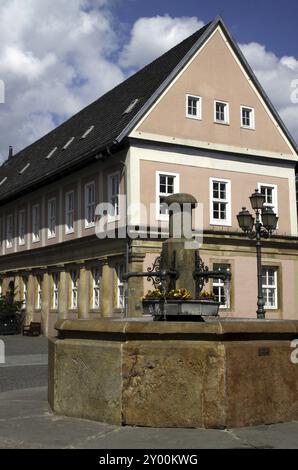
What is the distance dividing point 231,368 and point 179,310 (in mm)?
2509

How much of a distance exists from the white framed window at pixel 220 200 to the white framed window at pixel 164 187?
171 cm

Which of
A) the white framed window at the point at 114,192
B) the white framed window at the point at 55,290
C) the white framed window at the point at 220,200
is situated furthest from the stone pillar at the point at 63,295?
the white framed window at the point at 220,200

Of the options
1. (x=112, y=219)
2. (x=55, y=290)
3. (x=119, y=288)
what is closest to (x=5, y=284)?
(x=55, y=290)

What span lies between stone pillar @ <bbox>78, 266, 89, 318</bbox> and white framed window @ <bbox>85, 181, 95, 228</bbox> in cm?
212

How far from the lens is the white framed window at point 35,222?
109 feet

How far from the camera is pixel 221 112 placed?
27.5 meters

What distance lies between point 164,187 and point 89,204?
3.99 m

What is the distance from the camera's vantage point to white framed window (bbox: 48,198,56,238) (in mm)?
31375

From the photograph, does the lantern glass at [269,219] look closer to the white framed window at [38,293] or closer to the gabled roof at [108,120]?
the gabled roof at [108,120]

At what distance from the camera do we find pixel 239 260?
2675cm

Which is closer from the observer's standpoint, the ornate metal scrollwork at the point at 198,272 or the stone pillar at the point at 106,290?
the ornate metal scrollwork at the point at 198,272

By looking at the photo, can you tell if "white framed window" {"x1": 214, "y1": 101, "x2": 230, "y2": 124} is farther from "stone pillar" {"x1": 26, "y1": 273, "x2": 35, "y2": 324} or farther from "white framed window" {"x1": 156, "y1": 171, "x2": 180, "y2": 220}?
"stone pillar" {"x1": 26, "y1": 273, "x2": 35, "y2": 324}

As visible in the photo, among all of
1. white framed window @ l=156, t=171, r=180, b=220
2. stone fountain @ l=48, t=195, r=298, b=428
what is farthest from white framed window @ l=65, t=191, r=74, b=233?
stone fountain @ l=48, t=195, r=298, b=428

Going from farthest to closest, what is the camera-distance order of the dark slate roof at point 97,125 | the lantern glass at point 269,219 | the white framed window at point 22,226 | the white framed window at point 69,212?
the white framed window at point 22,226 → the white framed window at point 69,212 → the dark slate roof at point 97,125 → the lantern glass at point 269,219
